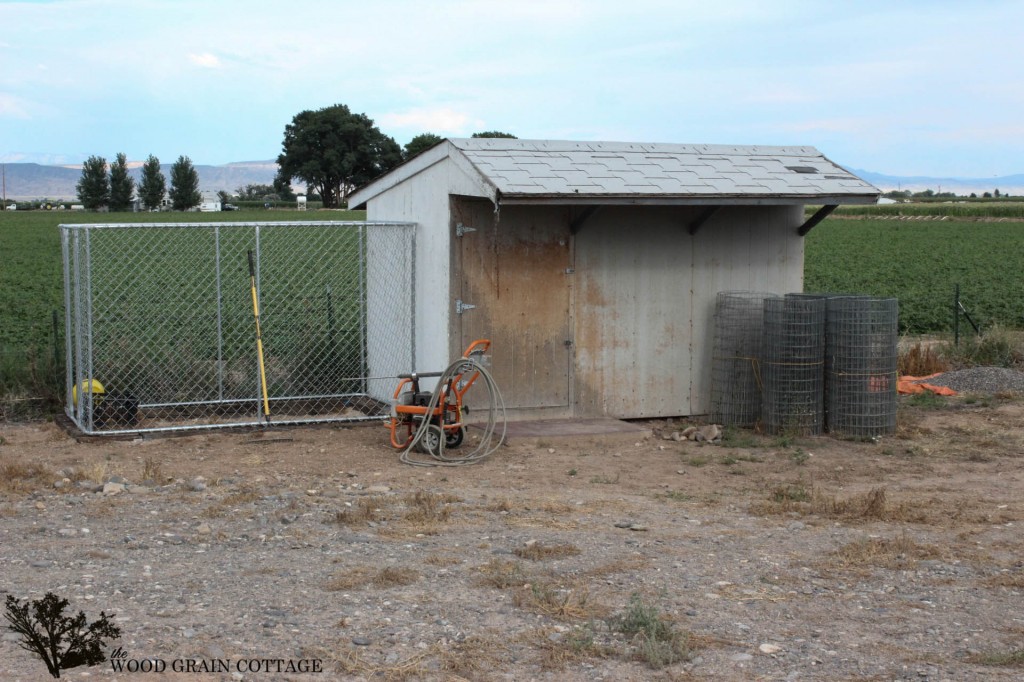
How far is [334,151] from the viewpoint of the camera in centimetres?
10356

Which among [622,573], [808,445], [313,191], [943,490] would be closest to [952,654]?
[622,573]

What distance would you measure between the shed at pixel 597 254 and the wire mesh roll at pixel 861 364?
1.44m

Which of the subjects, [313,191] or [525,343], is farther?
[313,191]

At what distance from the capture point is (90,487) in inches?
352

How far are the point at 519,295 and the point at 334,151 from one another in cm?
9466

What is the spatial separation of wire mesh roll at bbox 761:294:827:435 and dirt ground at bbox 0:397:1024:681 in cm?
67

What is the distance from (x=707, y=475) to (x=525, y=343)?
272cm

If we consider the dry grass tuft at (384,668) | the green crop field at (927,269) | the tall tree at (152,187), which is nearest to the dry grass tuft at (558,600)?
the dry grass tuft at (384,668)

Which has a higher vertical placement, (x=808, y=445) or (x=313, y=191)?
(x=313, y=191)

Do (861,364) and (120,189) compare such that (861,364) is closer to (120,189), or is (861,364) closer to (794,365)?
(794,365)

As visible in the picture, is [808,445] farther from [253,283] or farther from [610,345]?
[253,283]

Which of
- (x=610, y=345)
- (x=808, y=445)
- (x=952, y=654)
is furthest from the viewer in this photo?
(x=610, y=345)

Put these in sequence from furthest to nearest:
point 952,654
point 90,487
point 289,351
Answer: point 289,351
point 90,487
point 952,654

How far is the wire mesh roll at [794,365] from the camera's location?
1173 cm
